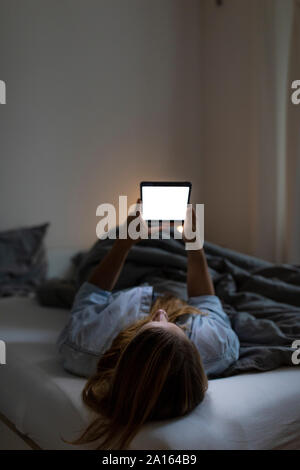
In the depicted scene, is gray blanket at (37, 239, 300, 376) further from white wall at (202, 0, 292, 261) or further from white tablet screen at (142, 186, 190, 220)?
white wall at (202, 0, 292, 261)

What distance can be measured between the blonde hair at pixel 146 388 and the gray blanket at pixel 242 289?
0.98ft

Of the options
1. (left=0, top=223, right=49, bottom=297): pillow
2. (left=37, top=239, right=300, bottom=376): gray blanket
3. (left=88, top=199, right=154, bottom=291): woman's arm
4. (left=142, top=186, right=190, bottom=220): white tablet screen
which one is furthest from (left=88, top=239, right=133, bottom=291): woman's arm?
(left=0, top=223, right=49, bottom=297): pillow

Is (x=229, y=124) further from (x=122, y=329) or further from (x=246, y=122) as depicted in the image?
(x=122, y=329)

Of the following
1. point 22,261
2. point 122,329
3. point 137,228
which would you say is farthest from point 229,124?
point 122,329

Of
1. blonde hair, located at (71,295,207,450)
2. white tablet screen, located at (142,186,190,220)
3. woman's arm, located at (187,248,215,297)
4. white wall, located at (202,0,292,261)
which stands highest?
white wall, located at (202,0,292,261)

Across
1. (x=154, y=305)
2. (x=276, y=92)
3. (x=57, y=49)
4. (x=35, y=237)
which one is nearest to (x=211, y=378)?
(x=154, y=305)

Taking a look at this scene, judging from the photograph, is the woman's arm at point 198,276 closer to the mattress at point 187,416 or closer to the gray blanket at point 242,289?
the gray blanket at point 242,289

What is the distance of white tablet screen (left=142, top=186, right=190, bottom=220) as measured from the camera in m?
1.39

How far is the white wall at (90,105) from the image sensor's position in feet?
8.59

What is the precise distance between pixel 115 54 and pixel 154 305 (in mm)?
2010

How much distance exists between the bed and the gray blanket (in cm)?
8

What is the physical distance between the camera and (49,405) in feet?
3.78

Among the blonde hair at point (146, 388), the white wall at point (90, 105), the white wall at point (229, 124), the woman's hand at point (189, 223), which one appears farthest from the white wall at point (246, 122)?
the blonde hair at point (146, 388)

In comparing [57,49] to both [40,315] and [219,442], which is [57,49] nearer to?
[40,315]
